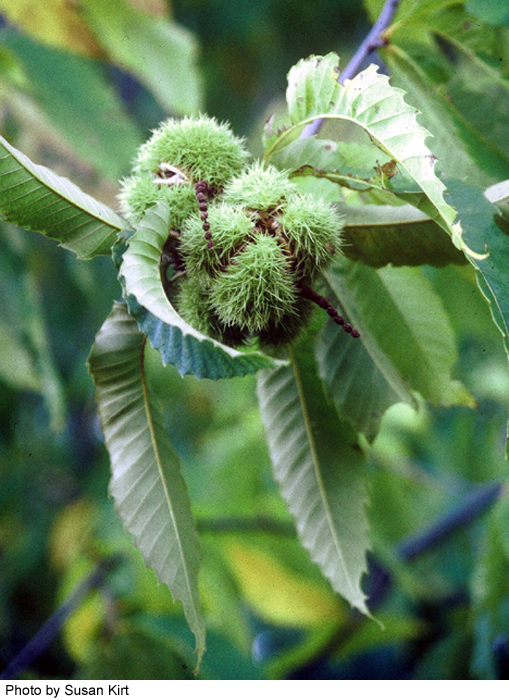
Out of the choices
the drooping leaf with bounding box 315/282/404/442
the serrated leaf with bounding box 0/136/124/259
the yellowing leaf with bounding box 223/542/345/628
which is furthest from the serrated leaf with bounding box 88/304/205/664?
the yellowing leaf with bounding box 223/542/345/628

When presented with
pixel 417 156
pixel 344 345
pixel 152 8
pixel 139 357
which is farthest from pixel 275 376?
pixel 152 8

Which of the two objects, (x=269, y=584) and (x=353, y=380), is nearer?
(x=353, y=380)

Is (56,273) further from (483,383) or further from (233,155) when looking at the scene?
(233,155)

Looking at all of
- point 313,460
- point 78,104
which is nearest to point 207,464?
point 78,104

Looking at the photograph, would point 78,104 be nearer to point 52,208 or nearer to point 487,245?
point 52,208

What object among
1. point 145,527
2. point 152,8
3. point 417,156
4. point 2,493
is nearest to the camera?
point 417,156

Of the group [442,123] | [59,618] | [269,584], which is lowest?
[269,584]
